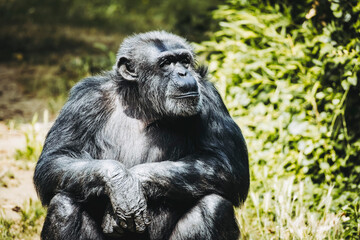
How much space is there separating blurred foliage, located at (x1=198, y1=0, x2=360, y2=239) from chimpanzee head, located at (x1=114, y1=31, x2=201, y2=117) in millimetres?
1736

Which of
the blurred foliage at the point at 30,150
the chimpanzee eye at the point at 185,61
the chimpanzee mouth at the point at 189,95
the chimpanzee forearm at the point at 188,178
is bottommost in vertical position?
the blurred foliage at the point at 30,150

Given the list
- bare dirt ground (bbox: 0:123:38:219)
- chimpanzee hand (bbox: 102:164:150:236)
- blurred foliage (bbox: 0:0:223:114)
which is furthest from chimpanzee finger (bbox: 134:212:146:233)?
blurred foliage (bbox: 0:0:223:114)

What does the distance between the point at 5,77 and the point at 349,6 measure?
7178 millimetres

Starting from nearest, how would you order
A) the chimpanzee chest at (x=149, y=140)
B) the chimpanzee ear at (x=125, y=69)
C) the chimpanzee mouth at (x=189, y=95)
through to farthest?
the chimpanzee mouth at (x=189, y=95) → the chimpanzee chest at (x=149, y=140) → the chimpanzee ear at (x=125, y=69)

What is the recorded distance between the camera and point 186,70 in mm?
4332

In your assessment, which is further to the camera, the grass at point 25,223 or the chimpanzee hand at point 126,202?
the grass at point 25,223

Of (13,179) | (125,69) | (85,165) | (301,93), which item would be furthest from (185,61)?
(13,179)

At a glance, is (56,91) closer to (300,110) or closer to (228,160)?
(300,110)

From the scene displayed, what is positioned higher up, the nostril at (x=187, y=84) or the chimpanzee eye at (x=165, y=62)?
the chimpanzee eye at (x=165, y=62)

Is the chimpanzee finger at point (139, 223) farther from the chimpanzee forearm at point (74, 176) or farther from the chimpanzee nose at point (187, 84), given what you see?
the chimpanzee nose at point (187, 84)

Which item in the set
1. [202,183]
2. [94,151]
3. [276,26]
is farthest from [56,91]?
[202,183]

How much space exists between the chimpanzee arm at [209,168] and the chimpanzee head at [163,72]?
0.28 m

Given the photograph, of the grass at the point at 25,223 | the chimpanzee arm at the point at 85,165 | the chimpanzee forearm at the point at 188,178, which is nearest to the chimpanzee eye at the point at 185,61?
the chimpanzee arm at the point at 85,165

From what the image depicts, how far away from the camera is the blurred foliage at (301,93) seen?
17.9 ft
